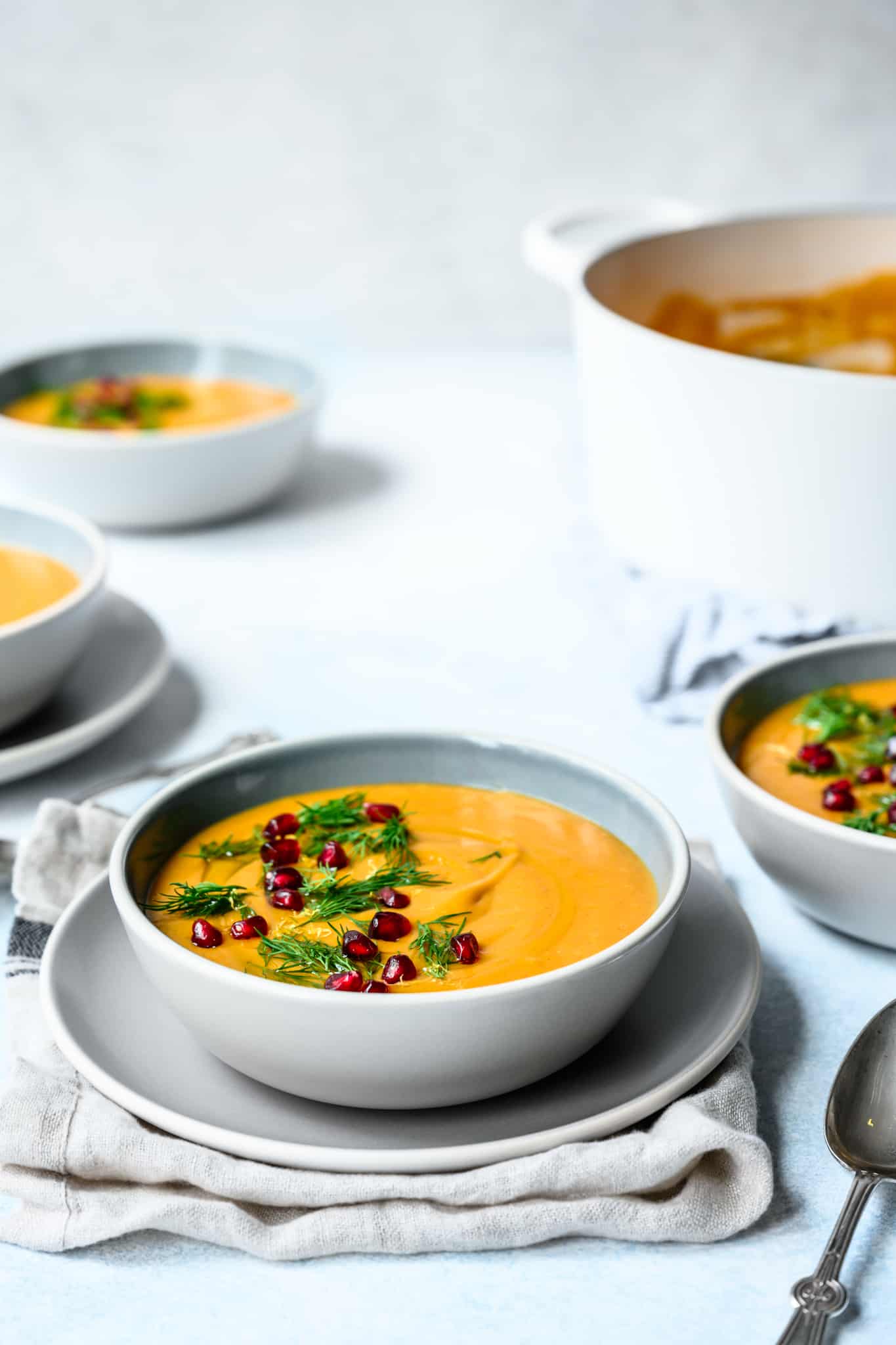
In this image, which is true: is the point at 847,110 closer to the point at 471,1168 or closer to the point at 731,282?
the point at 731,282

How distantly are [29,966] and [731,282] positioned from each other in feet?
5.35

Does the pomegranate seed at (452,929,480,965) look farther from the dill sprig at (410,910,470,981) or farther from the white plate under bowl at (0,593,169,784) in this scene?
the white plate under bowl at (0,593,169,784)

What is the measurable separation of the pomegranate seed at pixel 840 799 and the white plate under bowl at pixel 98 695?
28.7 inches

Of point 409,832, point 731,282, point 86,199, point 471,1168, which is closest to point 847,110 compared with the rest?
point 731,282

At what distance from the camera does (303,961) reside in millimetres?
993

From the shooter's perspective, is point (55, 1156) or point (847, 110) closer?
point (55, 1156)

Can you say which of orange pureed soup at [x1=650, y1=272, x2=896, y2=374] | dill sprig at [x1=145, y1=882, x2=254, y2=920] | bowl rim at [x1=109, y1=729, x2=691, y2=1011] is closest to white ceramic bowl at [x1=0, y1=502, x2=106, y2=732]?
bowl rim at [x1=109, y1=729, x2=691, y2=1011]

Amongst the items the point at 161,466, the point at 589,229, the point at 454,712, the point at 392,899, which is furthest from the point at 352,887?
the point at 589,229

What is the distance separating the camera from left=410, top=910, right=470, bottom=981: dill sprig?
99cm

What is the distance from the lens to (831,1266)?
0.89 metres

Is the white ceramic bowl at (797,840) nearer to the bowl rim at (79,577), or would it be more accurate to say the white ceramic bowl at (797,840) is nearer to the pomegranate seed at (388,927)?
the pomegranate seed at (388,927)

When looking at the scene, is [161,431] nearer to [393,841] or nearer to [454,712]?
[454,712]

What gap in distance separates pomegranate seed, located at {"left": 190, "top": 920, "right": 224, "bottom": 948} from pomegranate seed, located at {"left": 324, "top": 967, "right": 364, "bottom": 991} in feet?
0.30

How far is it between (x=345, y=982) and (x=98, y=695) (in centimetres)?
78
